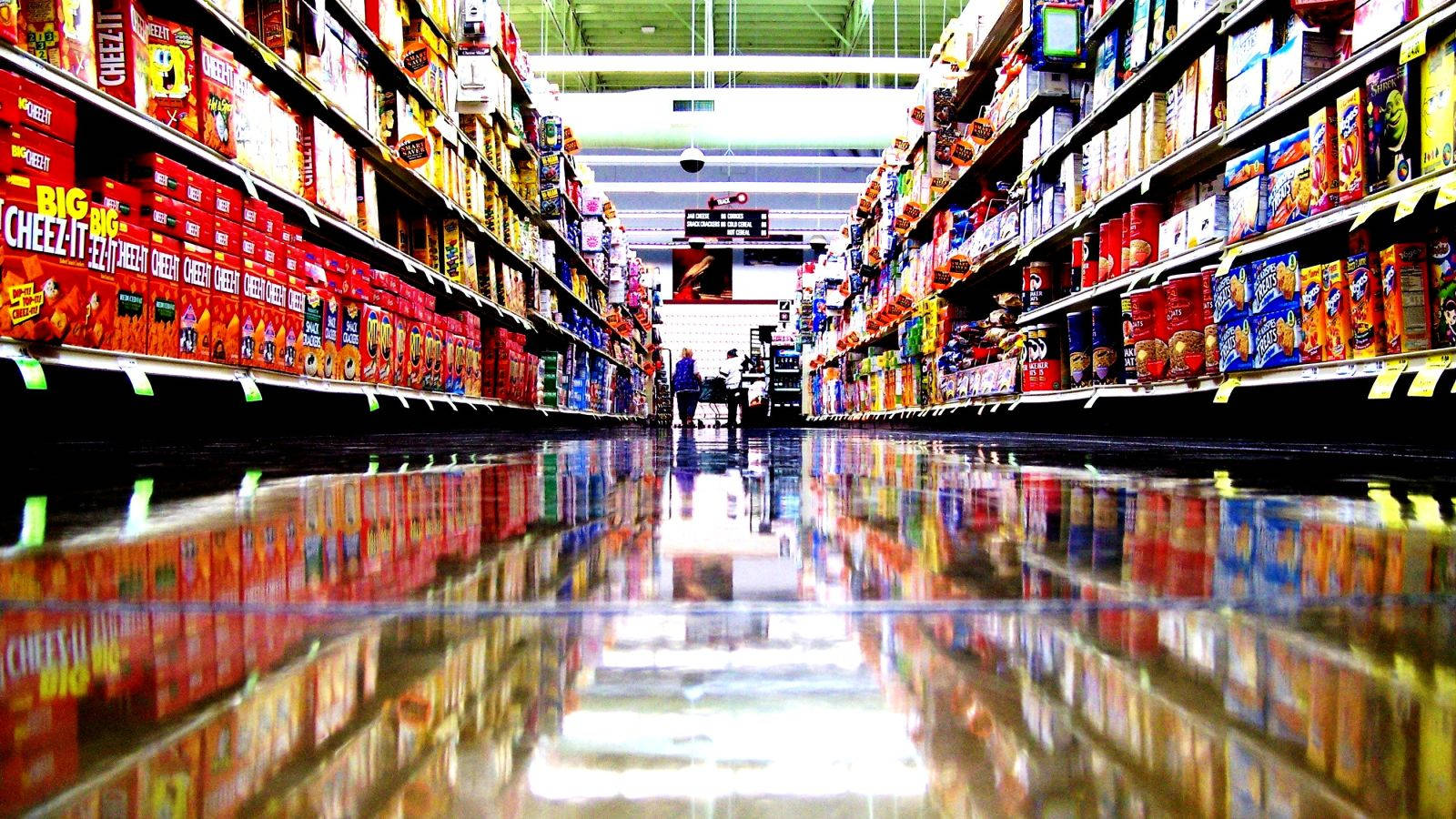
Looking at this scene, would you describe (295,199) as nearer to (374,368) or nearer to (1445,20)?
(374,368)

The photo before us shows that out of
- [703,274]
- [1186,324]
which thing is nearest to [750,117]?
[703,274]

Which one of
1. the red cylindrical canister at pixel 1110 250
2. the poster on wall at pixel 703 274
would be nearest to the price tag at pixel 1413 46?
the red cylindrical canister at pixel 1110 250

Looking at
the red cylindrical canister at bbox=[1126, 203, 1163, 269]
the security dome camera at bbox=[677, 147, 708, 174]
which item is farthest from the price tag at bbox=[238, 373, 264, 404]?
the security dome camera at bbox=[677, 147, 708, 174]

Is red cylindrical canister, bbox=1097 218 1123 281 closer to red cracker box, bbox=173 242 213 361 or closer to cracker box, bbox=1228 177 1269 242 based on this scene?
cracker box, bbox=1228 177 1269 242

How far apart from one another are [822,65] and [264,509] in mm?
10303

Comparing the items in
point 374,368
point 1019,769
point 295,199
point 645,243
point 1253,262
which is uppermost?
point 645,243

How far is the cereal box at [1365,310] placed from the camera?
2.09 m

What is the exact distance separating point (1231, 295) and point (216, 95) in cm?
284

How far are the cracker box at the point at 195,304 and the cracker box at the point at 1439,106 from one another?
275cm

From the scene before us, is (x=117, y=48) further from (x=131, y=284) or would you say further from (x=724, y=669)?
(x=724, y=669)

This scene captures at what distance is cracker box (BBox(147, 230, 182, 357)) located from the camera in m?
1.98

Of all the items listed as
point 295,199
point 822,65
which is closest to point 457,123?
point 295,199

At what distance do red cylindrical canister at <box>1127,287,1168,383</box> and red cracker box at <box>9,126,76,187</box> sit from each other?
301 cm

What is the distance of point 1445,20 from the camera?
1.90 metres
